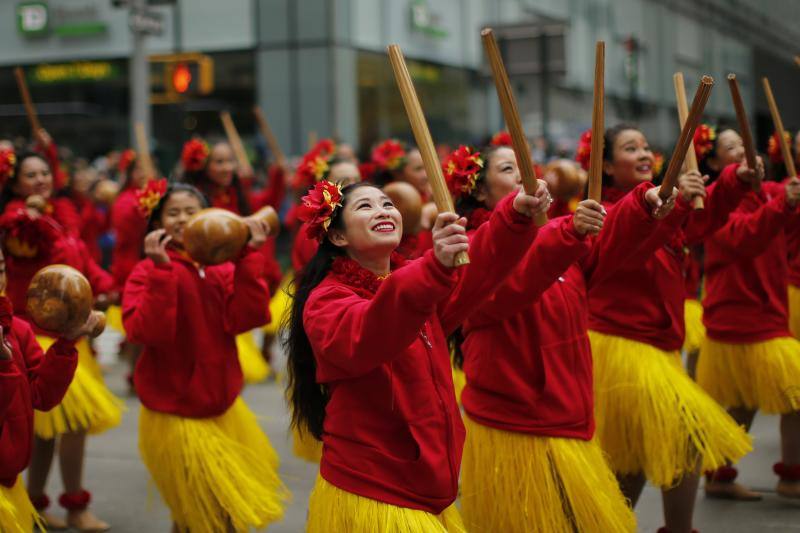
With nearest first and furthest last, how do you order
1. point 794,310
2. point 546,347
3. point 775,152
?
1. point 546,347
2. point 775,152
3. point 794,310

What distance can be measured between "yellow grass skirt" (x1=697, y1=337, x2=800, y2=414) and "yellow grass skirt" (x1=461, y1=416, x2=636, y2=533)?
1842mm

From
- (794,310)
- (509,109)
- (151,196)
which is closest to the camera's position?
(509,109)

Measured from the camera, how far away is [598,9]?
26.6 m

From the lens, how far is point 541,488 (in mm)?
4270

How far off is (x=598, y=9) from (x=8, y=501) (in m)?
24.2

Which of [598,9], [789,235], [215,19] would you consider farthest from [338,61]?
[789,235]

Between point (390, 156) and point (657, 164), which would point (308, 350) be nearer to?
point (657, 164)

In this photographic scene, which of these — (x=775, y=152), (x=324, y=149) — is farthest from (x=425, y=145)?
(x=324, y=149)

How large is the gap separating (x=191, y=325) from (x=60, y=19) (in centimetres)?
1671

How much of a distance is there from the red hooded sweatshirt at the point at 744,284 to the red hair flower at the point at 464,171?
1.73 metres

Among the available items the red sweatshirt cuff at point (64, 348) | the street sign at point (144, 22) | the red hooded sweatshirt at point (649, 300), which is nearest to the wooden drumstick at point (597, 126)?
the red hooded sweatshirt at point (649, 300)

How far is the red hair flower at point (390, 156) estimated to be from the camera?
326 inches

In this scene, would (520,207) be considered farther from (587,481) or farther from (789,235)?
(789,235)

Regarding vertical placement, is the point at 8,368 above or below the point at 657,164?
below
